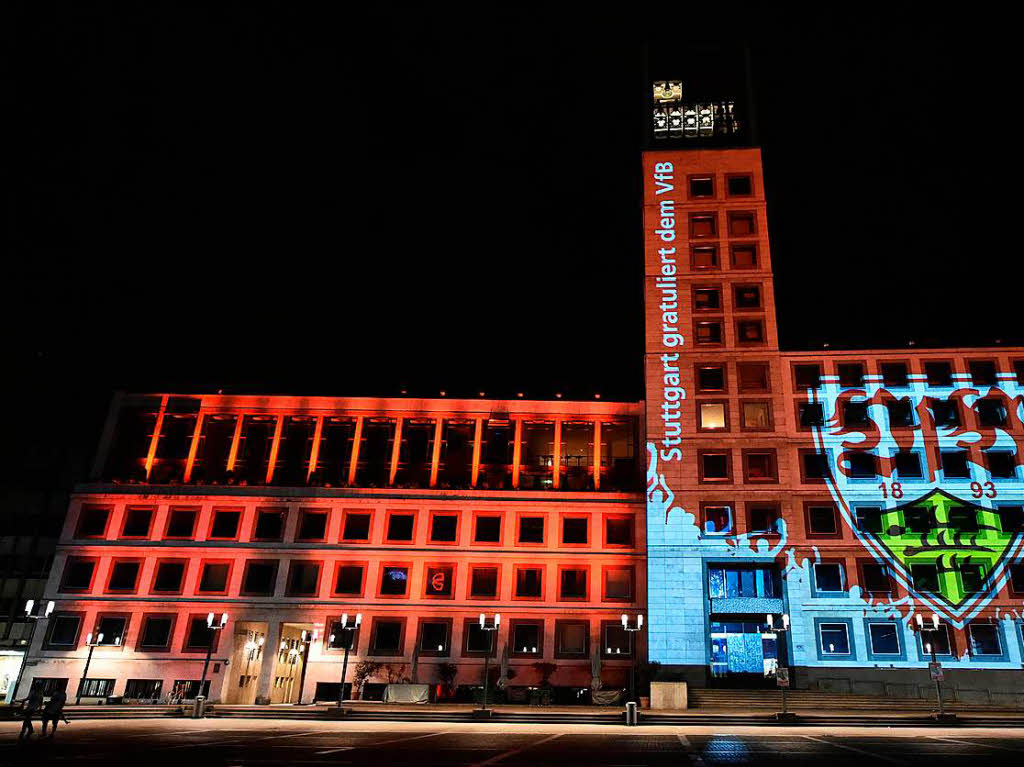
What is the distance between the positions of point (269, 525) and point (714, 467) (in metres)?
32.0

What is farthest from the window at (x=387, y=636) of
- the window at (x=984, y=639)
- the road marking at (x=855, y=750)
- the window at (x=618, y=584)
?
the window at (x=984, y=639)

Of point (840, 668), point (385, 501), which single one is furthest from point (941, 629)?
point (385, 501)

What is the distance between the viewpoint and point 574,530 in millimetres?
48969

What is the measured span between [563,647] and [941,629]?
2307 cm

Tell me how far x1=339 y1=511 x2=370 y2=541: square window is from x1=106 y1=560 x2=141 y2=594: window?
14843 millimetres

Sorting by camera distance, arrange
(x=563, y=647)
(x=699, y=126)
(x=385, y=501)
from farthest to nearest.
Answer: (x=699, y=126) < (x=385, y=501) < (x=563, y=647)

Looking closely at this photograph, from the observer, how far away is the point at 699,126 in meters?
55.4

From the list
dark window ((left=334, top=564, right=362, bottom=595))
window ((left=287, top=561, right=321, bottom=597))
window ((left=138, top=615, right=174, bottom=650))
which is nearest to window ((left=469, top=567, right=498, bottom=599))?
dark window ((left=334, top=564, right=362, bottom=595))

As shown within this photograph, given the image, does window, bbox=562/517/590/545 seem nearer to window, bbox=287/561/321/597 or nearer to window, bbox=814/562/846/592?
window, bbox=814/562/846/592

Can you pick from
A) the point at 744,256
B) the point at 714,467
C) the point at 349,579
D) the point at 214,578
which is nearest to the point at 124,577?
the point at 214,578

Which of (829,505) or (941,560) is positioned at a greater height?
(829,505)

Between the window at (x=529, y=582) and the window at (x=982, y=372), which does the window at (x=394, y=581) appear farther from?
the window at (x=982, y=372)

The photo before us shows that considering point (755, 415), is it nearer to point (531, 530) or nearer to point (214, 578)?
point (531, 530)

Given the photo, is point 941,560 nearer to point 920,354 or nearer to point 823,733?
point 920,354
